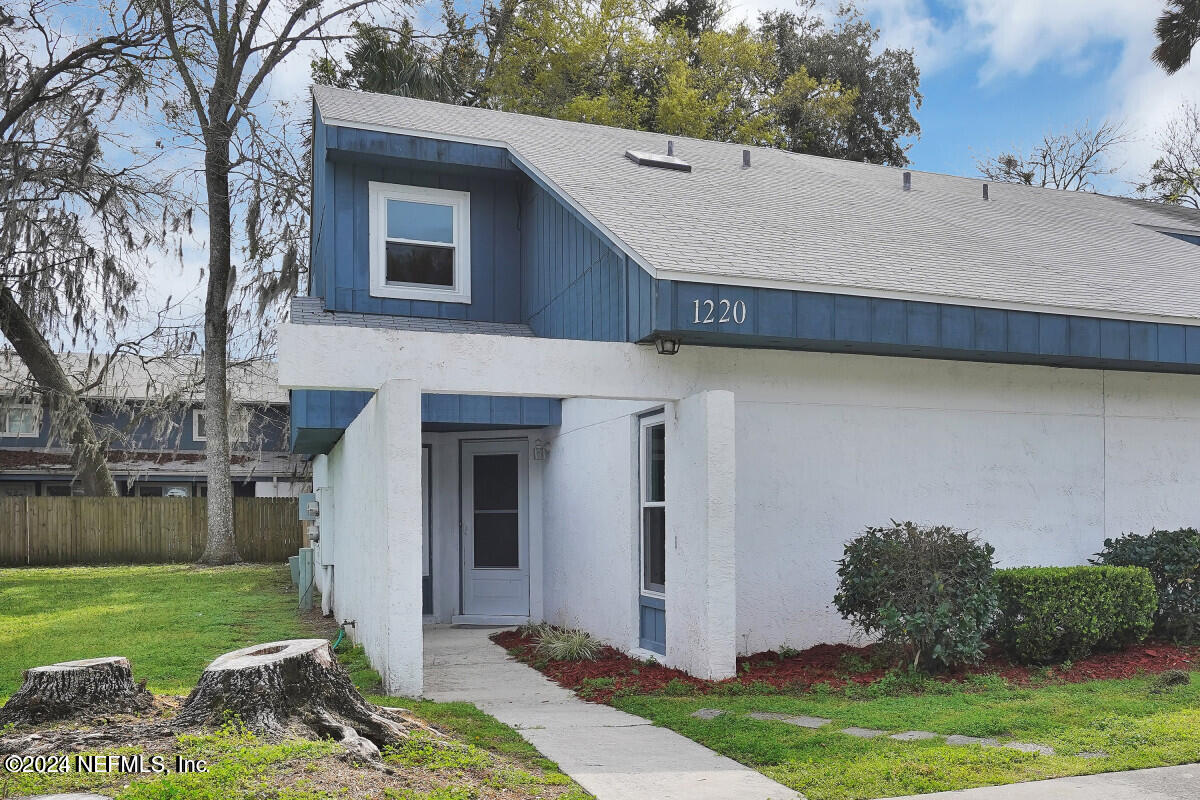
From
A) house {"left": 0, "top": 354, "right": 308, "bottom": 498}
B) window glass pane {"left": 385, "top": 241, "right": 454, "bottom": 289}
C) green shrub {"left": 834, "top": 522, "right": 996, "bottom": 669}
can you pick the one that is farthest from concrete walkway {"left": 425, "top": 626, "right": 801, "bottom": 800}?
house {"left": 0, "top": 354, "right": 308, "bottom": 498}

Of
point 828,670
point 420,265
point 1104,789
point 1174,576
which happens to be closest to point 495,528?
point 420,265

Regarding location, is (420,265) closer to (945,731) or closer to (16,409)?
(945,731)

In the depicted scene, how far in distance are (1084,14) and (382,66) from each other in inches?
672

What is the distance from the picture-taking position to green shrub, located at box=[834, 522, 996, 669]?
24.5 ft

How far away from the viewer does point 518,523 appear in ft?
41.9

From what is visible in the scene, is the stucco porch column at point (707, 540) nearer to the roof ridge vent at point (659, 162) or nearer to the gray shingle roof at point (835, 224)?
the gray shingle roof at point (835, 224)

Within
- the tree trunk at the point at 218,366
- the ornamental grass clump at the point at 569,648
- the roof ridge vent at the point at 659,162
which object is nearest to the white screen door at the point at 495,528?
the ornamental grass clump at the point at 569,648

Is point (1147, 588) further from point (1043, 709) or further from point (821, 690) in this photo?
point (821, 690)

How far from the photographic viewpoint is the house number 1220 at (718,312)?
787 centimetres

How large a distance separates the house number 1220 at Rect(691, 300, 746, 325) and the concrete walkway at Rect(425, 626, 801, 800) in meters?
2.99

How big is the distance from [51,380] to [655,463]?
66.5 ft

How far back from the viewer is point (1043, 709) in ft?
21.6

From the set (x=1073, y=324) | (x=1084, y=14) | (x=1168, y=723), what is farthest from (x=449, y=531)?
(x=1084, y=14)

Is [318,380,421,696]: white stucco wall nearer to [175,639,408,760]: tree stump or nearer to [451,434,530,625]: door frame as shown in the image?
[175,639,408,760]: tree stump
